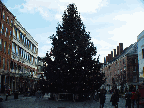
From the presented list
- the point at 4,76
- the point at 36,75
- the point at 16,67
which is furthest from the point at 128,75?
the point at 4,76

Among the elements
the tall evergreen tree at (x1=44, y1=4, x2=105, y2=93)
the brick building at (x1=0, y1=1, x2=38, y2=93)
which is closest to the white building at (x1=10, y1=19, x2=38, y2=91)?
the brick building at (x1=0, y1=1, x2=38, y2=93)

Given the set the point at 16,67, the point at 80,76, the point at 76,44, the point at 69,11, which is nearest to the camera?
the point at 80,76

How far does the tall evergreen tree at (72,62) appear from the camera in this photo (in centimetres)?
2977

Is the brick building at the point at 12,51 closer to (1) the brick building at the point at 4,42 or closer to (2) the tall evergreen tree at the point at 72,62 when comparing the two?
(1) the brick building at the point at 4,42

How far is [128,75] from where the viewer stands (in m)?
72.6

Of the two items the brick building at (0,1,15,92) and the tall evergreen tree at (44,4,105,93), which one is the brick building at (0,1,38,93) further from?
the tall evergreen tree at (44,4,105,93)

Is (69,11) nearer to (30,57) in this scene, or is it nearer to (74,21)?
(74,21)

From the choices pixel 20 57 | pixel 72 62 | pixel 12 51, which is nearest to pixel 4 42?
pixel 12 51

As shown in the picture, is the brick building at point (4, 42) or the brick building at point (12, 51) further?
the brick building at point (12, 51)

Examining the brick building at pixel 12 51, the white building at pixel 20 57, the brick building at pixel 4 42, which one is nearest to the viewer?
the brick building at pixel 4 42

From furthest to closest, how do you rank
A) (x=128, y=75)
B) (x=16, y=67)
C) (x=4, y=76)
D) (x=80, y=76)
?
(x=128, y=75)
(x=16, y=67)
(x=4, y=76)
(x=80, y=76)

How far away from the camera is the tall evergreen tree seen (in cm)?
2977

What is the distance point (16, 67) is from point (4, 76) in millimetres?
8051

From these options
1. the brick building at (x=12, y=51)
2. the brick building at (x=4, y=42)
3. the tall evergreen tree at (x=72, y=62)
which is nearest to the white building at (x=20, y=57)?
the brick building at (x=12, y=51)
